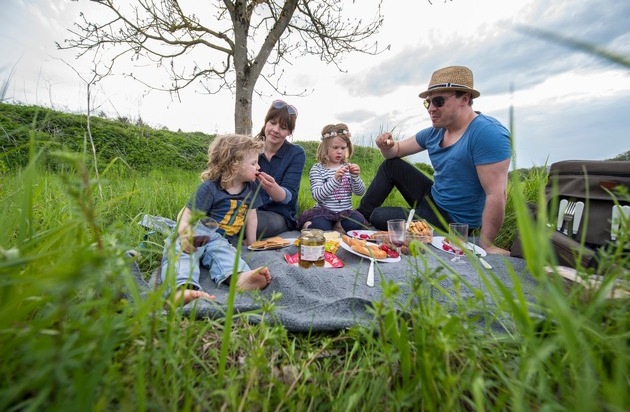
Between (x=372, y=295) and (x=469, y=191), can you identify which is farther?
(x=469, y=191)

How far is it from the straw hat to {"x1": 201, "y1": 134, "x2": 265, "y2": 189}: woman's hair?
181 centimetres

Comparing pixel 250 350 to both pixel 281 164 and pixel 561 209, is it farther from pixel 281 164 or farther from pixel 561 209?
pixel 281 164

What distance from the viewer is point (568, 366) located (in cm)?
62

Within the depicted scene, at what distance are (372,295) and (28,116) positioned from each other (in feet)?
25.5

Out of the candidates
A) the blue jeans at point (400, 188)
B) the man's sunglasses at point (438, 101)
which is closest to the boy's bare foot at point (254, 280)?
the blue jeans at point (400, 188)

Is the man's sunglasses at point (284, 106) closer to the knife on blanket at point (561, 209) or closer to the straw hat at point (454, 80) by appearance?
the straw hat at point (454, 80)

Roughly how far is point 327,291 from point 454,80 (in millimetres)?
2272

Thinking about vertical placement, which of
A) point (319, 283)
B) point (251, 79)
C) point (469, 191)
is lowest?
point (319, 283)

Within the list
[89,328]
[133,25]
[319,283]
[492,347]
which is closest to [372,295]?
[319,283]

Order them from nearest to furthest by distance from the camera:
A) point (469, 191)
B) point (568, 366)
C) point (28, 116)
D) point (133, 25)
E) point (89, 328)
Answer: point (89, 328)
point (568, 366)
point (469, 191)
point (133, 25)
point (28, 116)

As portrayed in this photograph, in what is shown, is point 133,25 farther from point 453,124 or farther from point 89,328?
point 89,328

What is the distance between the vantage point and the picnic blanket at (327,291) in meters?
1.13

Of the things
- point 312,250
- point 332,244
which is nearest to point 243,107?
point 332,244

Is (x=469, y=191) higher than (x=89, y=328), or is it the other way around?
(x=469, y=191)
